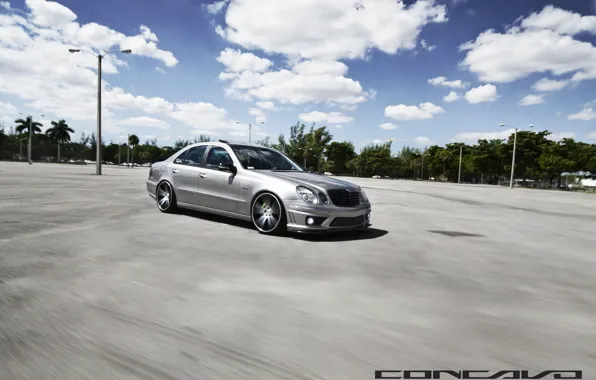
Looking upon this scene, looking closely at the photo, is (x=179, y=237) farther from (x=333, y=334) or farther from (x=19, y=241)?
(x=333, y=334)

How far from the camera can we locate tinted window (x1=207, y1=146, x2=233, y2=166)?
7273mm

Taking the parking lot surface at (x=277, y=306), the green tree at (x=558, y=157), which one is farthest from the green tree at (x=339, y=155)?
the parking lot surface at (x=277, y=306)

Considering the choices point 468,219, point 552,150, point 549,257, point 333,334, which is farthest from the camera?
point 552,150

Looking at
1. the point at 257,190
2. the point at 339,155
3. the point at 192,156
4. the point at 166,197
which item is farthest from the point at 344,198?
the point at 339,155

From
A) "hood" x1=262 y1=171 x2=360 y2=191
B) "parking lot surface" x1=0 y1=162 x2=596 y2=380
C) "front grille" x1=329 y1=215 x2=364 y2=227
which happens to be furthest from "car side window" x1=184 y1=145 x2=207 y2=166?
"front grille" x1=329 y1=215 x2=364 y2=227

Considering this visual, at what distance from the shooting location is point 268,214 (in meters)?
6.38

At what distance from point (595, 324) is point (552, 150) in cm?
6575

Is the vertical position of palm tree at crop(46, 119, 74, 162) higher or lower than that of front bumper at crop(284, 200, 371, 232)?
higher

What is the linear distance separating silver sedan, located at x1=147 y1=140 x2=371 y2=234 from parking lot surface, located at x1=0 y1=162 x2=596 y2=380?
37 cm

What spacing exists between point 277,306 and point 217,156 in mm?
4780

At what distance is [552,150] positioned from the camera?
58219 mm

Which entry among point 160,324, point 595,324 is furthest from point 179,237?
point 595,324

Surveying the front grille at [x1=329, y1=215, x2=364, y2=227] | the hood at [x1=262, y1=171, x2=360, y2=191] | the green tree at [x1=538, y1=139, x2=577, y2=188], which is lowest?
the front grille at [x1=329, y1=215, x2=364, y2=227]

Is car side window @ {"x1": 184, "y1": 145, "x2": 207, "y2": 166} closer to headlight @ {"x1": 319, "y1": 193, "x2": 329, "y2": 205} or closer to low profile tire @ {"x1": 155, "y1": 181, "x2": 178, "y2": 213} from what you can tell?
low profile tire @ {"x1": 155, "y1": 181, "x2": 178, "y2": 213}
